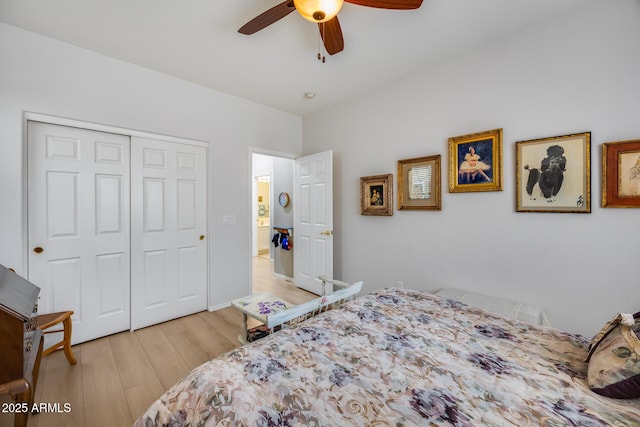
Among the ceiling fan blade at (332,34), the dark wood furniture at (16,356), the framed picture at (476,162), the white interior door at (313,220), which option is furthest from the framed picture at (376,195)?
the dark wood furniture at (16,356)

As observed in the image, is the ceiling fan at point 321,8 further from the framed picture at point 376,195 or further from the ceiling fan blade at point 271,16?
the framed picture at point 376,195

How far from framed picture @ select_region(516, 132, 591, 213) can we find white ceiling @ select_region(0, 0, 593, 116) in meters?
0.99

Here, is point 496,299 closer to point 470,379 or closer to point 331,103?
point 470,379

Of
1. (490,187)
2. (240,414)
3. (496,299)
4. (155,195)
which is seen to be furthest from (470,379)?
(155,195)

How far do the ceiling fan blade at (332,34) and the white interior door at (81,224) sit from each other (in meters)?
2.21

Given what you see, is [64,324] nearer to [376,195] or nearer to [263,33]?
[263,33]

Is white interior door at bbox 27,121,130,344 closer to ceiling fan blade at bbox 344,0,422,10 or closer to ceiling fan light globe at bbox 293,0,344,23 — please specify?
ceiling fan light globe at bbox 293,0,344,23

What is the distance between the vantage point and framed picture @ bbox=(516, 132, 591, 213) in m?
1.89

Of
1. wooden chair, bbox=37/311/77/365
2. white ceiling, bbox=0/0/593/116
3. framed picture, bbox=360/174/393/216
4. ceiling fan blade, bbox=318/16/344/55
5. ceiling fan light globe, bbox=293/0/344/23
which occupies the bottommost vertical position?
wooden chair, bbox=37/311/77/365

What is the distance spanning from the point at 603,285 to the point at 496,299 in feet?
2.20

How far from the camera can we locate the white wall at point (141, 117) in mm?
2039

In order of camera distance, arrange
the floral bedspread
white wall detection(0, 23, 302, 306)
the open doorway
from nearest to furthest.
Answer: the floral bedspread
white wall detection(0, 23, 302, 306)
the open doorway

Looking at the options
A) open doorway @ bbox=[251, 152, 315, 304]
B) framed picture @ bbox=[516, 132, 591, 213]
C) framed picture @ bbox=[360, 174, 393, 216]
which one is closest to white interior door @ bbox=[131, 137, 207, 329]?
open doorway @ bbox=[251, 152, 315, 304]

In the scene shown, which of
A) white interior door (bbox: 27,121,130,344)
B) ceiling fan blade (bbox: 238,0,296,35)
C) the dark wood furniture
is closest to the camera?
the dark wood furniture
